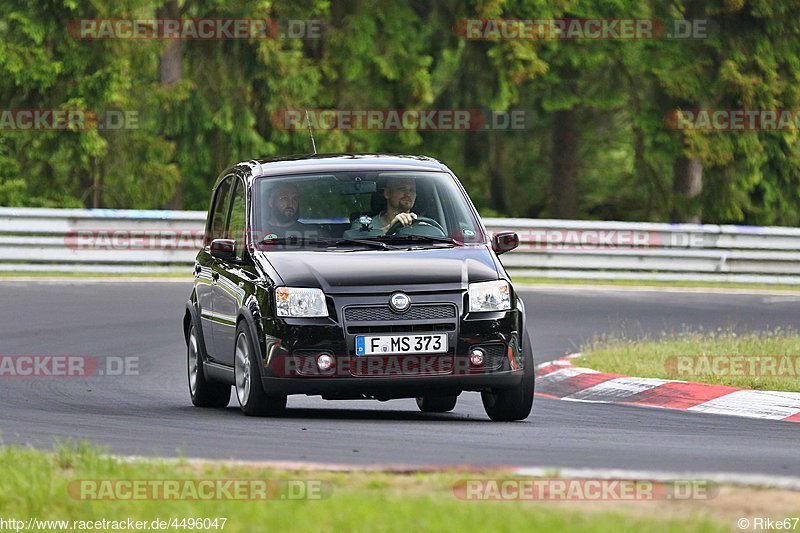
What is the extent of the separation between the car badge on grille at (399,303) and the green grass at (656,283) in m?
14.7

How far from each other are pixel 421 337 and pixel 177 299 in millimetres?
11212

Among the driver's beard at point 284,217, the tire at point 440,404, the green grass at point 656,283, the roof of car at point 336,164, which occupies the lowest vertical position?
the green grass at point 656,283

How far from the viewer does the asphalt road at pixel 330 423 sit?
870cm

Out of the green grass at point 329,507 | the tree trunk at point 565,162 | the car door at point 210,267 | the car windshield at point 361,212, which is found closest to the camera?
the green grass at point 329,507

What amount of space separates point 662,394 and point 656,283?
1314 cm

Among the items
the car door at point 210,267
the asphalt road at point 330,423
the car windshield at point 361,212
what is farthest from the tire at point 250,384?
the car door at point 210,267

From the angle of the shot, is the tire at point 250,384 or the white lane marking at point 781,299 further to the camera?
the white lane marking at point 781,299

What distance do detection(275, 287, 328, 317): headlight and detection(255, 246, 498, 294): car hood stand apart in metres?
0.05

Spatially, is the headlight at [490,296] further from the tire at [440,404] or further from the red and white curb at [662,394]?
the red and white curb at [662,394]

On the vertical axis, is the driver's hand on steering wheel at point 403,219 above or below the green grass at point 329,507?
above

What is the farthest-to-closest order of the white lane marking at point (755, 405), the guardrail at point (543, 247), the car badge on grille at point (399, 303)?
the guardrail at point (543, 247) < the white lane marking at point (755, 405) < the car badge on grille at point (399, 303)

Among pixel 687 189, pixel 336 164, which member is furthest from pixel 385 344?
pixel 687 189

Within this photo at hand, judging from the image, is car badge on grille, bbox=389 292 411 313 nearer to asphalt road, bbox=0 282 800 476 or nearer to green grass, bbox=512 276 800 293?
asphalt road, bbox=0 282 800 476

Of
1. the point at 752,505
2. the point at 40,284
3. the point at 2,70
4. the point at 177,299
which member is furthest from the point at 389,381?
the point at 2,70
